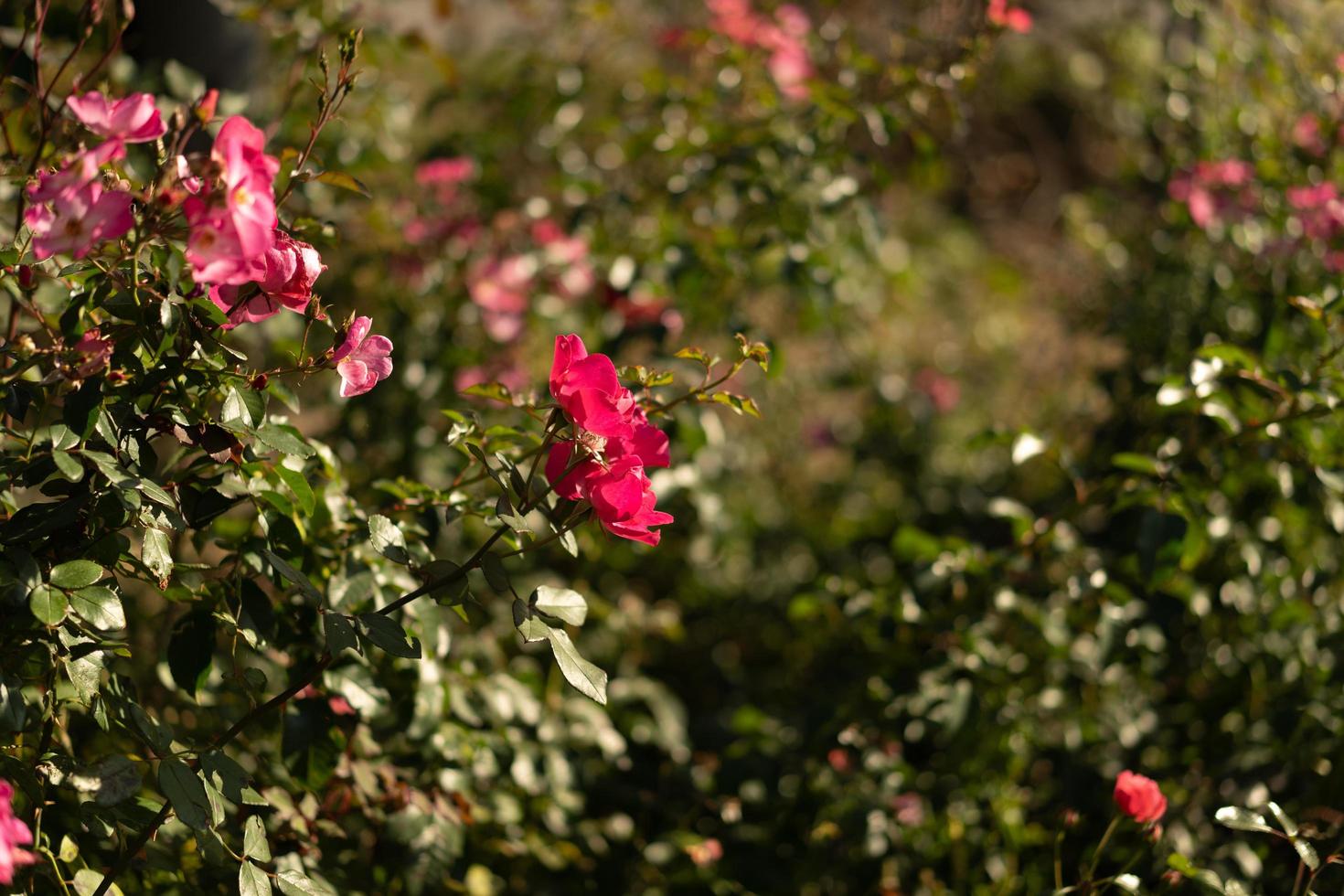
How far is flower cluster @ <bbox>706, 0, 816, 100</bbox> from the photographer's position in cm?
219

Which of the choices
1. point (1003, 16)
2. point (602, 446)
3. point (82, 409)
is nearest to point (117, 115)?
point (82, 409)

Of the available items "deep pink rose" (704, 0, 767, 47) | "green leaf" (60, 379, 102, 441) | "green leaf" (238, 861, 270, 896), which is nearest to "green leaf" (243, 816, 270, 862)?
"green leaf" (238, 861, 270, 896)

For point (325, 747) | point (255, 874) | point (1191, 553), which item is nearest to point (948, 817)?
point (1191, 553)

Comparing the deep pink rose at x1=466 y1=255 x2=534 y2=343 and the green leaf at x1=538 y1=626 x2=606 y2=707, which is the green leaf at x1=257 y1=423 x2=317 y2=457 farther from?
the deep pink rose at x1=466 y1=255 x2=534 y2=343

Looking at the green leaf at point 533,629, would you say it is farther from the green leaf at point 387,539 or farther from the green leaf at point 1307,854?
the green leaf at point 1307,854

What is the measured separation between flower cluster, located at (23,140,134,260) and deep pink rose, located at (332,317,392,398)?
21 centimetres

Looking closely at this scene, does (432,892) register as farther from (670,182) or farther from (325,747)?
(670,182)

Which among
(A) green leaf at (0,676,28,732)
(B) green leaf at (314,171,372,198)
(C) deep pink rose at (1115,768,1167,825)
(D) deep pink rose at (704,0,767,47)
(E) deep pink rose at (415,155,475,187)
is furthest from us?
(D) deep pink rose at (704,0,767,47)

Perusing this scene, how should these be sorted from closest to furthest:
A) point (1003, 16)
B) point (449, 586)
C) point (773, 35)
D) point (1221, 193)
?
point (449, 586) < point (1003, 16) < point (1221, 193) < point (773, 35)

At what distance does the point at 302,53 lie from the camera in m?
1.87

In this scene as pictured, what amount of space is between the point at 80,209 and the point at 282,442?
0.24 meters

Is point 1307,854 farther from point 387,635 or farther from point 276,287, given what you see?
point 276,287

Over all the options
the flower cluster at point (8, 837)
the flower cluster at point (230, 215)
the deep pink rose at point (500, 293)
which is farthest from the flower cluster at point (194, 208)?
the deep pink rose at point (500, 293)

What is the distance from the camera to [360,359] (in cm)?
102
